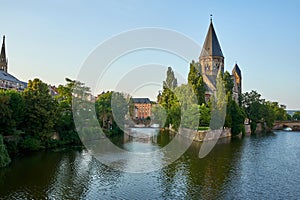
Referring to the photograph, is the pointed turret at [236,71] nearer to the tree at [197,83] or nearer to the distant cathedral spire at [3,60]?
the tree at [197,83]

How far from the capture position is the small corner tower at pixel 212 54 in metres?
76.0

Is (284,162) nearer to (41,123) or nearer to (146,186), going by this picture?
(146,186)

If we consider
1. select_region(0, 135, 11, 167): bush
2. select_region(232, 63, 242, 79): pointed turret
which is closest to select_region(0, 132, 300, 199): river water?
select_region(0, 135, 11, 167): bush

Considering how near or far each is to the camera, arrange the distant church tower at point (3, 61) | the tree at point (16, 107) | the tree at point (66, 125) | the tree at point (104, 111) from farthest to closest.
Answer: the distant church tower at point (3, 61), the tree at point (104, 111), the tree at point (66, 125), the tree at point (16, 107)

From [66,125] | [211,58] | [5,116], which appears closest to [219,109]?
[66,125]

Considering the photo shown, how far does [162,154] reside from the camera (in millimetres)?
31531

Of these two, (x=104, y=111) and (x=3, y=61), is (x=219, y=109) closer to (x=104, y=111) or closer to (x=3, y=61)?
(x=104, y=111)

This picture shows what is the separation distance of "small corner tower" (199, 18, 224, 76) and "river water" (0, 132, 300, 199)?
49.8 m

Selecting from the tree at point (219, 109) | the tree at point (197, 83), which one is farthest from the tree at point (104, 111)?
the tree at point (219, 109)

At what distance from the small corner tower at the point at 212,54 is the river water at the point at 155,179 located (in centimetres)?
4976

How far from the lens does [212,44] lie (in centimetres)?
7625

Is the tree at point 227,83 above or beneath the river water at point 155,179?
above

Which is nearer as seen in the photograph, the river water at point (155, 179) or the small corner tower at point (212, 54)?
the river water at point (155, 179)

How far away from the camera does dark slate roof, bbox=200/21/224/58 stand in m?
75.8
